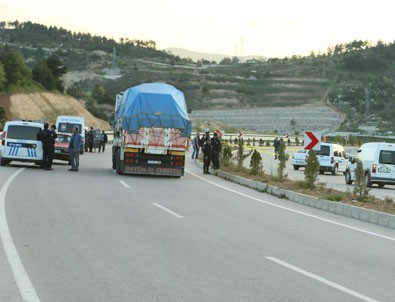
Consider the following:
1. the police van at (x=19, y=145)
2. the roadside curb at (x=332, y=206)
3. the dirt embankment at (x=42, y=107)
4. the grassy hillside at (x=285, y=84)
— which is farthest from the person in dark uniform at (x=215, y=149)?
the grassy hillside at (x=285, y=84)

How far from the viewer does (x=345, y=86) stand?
510 ft

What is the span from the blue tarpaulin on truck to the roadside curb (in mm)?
4088

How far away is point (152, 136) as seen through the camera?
28594mm

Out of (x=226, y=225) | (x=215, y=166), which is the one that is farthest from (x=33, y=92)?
(x=226, y=225)

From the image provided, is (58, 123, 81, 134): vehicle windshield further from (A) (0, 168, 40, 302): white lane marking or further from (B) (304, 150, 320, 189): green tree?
(A) (0, 168, 40, 302): white lane marking

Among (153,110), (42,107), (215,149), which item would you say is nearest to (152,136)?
(153,110)

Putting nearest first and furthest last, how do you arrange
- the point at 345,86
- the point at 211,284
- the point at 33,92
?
the point at 211,284 → the point at 33,92 → the point at 345,86

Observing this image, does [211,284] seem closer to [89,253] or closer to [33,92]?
[89,253]

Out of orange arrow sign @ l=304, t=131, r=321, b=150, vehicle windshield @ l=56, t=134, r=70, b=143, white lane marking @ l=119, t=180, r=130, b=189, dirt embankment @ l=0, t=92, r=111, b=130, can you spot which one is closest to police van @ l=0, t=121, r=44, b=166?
vehicle windshield @ l=56, t=134, r=70, b=143

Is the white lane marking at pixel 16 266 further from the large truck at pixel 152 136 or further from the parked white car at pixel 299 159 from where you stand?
the parked white car at pixel 299 159

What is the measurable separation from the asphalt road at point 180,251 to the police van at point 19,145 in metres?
10.3

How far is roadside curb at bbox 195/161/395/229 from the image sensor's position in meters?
17.0

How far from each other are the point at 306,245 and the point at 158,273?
4.00 m

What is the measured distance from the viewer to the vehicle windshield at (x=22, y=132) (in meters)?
29.7
